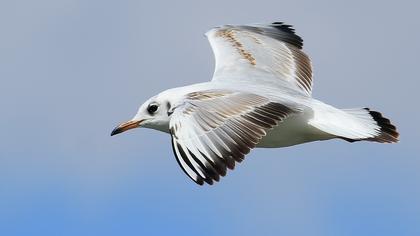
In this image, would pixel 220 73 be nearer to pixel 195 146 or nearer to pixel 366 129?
pixel 366 129

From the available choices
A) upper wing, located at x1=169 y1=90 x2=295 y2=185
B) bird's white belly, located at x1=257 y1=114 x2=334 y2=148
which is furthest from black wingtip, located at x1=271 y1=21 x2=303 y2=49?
upper wing, located at x1=169 y1=90 x2=295 y2=185

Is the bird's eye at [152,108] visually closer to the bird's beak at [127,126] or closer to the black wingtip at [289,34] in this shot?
the bird's beak at [127,126]

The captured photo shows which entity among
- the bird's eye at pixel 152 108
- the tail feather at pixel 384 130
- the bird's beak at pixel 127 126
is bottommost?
the tail feather at pixel 384 130

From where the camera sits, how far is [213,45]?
16125 millimetres

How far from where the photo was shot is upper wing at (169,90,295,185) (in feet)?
36.6

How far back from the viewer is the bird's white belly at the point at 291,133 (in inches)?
514

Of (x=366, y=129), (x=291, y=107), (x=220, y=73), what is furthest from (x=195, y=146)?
(x=220, y=73)

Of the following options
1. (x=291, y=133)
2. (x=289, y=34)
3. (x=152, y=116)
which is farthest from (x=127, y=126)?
(x=289, y=34)

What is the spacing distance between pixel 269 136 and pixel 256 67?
2.20 meters

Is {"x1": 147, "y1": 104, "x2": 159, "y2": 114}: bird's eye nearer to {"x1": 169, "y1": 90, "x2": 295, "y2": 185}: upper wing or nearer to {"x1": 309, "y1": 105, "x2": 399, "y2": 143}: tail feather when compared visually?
{"x1": 169, "y1": 90, "x2": 295, "y2": 185}: upper wing

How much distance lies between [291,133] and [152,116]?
5.02ft

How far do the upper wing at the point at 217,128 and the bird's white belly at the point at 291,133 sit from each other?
438 millimetres

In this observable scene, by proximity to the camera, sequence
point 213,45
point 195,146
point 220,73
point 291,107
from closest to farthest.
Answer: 1. point 195,146
2. point 291,107
3. point 220,73
4. point 213,45

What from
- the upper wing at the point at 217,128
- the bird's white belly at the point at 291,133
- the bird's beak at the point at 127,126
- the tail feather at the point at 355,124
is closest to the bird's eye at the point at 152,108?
the bird's beak at the point at 127,126
